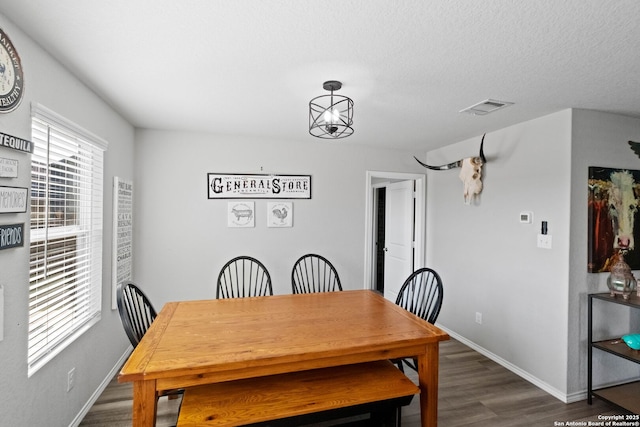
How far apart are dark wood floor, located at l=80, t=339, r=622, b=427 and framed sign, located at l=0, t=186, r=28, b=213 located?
1571 millimetres

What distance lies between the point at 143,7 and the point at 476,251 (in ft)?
11.5

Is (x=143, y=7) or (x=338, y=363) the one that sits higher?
(x=143, y=7)

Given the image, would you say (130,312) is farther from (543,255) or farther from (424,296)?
(543,255)

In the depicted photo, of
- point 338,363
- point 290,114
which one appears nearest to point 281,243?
point 290,114

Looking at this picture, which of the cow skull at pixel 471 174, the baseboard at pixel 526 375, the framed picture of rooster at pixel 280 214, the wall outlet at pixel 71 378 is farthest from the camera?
the framed picture of rooster at pixel 280 214

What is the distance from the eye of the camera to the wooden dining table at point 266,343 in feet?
4.87

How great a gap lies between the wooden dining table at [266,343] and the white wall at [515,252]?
4.59 feet

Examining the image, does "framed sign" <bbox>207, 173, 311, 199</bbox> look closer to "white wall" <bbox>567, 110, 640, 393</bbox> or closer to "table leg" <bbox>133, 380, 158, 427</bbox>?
"table leg" <bbox>133, 380, 158, 427</bbox>

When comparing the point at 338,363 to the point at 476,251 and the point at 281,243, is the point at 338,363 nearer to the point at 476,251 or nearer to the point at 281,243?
the point at 281,243

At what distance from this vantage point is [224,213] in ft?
11.8

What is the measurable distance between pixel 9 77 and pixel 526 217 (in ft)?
12.0

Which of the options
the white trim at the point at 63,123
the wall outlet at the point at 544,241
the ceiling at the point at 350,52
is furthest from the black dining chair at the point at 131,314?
the wall outlet at the point at 544,241

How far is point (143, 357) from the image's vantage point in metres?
1.54

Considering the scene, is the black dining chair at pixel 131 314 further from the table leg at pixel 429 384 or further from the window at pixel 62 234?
the table leg at pixel 429 384
